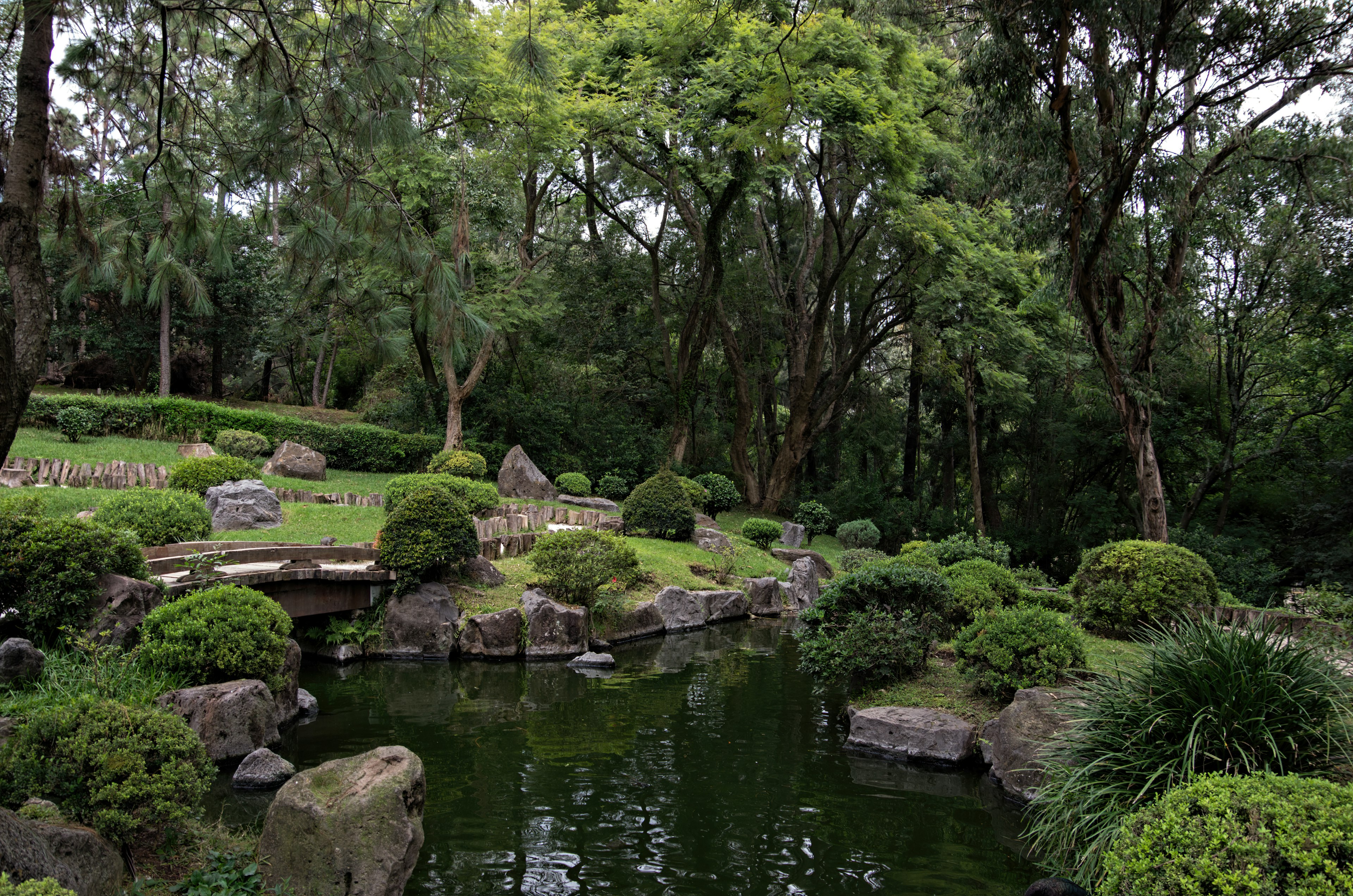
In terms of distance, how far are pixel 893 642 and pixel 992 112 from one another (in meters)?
7.12

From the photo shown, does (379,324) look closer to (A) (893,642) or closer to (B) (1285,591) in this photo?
(A) (893,642)

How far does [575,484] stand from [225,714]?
14385mm

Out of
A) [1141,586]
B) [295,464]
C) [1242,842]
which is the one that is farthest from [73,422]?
[1242,842]

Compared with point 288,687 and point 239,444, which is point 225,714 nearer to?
point 288,687

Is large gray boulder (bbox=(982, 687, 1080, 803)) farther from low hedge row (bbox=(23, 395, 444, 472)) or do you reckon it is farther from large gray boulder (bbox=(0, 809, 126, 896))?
low hedge row (bbox=(23, 395, 444, 472))

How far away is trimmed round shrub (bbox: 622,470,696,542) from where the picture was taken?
17.0m

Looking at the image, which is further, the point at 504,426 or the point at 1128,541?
the point at 504,426

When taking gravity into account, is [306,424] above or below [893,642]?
above

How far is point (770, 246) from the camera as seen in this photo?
25.9 metres

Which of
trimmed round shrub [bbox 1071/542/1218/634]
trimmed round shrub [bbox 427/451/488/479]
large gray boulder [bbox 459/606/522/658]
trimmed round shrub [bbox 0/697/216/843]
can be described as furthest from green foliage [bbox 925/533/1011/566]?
trimmed round shrub [bbox 0/697/216/843]

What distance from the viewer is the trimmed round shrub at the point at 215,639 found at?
6.79 meters

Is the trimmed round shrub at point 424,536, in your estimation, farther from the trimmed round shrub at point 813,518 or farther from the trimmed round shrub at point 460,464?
the trimmed round shrub at point 813,518

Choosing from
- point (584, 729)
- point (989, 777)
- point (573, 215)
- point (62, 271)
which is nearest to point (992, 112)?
point (989, 777)

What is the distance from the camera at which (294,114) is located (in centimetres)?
565
